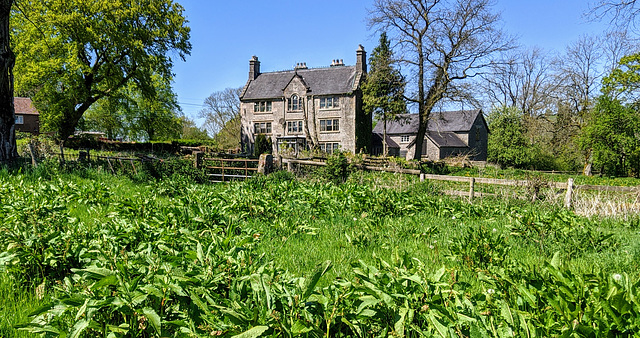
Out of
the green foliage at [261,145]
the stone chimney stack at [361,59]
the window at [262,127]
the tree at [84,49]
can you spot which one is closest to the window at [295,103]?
the window at [262,127]

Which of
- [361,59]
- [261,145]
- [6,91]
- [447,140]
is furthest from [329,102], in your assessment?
[6,91]

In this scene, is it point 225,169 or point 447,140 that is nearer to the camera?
point 225,169

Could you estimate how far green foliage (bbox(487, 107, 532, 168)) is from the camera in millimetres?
35406

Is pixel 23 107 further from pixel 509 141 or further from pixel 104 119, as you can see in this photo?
pixel 509 141

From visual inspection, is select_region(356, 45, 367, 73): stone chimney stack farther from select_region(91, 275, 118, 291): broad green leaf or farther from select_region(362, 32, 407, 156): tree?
select_region(91, 275, 118, 291): broad green leaf

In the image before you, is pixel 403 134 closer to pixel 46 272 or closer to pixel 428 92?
pixel 428 92

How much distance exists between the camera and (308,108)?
4488 cm

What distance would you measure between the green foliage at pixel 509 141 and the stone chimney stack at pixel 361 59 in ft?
50.3

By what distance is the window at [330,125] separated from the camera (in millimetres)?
44312

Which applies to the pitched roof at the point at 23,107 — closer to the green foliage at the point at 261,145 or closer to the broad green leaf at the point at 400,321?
the green foliage at the point at 261,145

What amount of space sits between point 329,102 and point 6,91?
115ft

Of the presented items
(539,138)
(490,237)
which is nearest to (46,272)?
(490,237)

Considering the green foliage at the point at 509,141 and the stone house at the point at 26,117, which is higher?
the stone house at the point at 26,117

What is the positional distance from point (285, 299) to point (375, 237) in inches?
138
